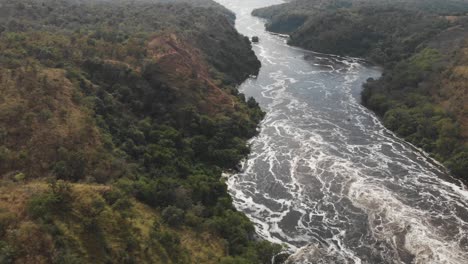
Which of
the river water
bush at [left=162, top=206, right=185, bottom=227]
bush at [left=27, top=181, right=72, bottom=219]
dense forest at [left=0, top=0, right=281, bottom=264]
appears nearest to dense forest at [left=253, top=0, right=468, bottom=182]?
the river water

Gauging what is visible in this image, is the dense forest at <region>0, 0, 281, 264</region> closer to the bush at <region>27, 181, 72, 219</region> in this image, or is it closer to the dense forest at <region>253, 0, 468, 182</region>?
the bush at <region>27, 181, 72, 219</region>

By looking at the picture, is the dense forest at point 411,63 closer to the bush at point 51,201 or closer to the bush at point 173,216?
the bush at point 173,216

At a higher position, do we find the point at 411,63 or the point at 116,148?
the point at 411,63

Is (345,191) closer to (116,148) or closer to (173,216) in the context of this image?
(173,216)

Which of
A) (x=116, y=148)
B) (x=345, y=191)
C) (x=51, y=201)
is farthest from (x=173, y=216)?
(x=345, y=191)

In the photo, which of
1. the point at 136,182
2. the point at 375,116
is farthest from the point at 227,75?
the point at 136,182
